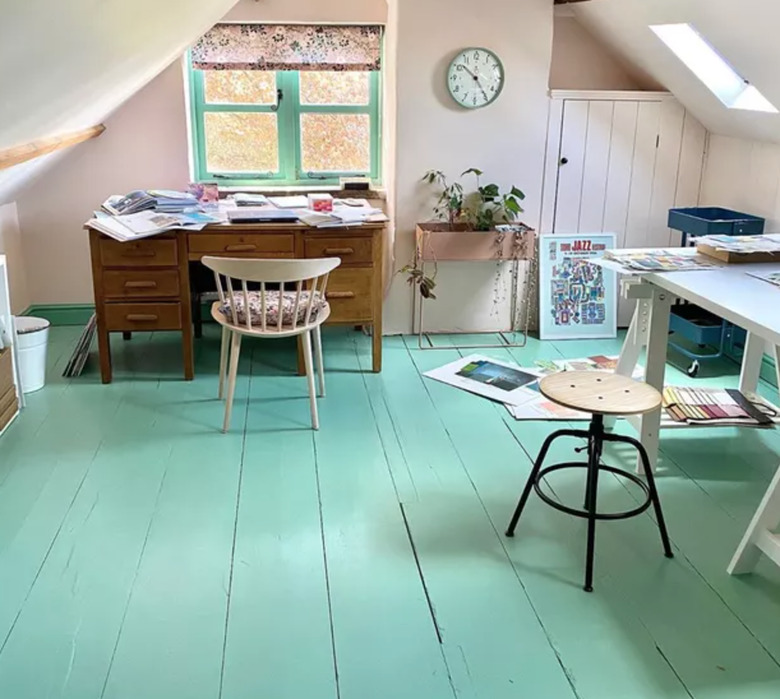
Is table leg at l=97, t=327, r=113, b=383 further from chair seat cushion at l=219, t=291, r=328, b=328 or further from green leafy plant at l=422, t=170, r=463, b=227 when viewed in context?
green leafy plant at l=422, t=170, r=463, b=227

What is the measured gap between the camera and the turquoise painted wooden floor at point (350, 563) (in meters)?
1.86

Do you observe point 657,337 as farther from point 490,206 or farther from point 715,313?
point 490,206

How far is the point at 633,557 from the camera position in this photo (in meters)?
2.32

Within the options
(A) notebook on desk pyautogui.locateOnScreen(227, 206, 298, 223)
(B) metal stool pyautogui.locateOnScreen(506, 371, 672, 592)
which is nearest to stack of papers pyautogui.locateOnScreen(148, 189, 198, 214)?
(A) notebook on desk pyautogui.locateOnScreen(227, 206, 298, 223)

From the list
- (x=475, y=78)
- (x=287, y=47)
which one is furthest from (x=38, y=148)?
(x=475, y=78)

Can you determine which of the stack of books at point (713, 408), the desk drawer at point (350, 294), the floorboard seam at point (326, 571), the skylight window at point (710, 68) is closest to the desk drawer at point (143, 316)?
the desk drawer at point (350, 294)

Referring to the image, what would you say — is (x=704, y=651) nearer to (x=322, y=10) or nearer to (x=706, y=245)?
(x=706, y=245)

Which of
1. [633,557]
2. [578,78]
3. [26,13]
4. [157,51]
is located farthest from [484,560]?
[578,78]

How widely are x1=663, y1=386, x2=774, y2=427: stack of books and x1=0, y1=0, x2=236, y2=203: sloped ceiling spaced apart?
2262 mm

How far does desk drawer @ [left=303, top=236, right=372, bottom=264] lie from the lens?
357 centimetres

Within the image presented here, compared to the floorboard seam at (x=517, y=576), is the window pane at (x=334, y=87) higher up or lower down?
higher up

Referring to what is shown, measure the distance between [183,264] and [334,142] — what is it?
1.35 metres

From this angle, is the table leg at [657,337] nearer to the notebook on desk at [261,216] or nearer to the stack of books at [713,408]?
the stack of books at [713,408]

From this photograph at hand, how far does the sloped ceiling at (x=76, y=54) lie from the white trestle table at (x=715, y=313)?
1.65 meters
